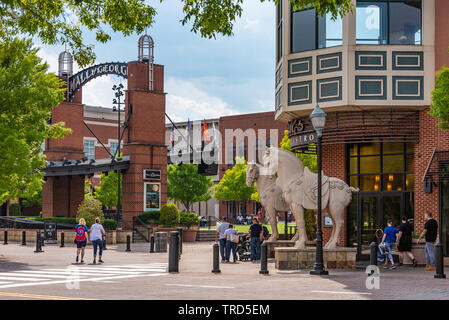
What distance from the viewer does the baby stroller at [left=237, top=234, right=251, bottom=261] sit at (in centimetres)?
2550

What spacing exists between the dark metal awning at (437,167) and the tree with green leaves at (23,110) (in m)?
14.5

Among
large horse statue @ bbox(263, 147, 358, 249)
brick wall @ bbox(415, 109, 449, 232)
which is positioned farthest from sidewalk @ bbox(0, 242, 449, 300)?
brick wall @ bbox(415, 109, 449, 232)

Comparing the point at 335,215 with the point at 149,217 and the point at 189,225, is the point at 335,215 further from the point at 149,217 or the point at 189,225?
the point at 189,225

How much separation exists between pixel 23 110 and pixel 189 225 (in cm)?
1835

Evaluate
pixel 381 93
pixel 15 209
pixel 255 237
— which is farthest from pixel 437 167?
pixel 15 209

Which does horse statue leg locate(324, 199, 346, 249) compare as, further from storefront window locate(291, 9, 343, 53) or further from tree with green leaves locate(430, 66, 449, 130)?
storefront window locate(291, 9, 343, 53)

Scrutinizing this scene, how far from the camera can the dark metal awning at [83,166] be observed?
140ft

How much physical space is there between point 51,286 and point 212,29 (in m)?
6.61

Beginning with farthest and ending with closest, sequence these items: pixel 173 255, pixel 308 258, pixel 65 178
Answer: pixel 65 178, pixel 308 258, pixel 173 255

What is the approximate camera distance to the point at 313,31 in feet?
82.2

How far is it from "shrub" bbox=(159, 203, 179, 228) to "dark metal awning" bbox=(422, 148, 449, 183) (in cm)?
2138
